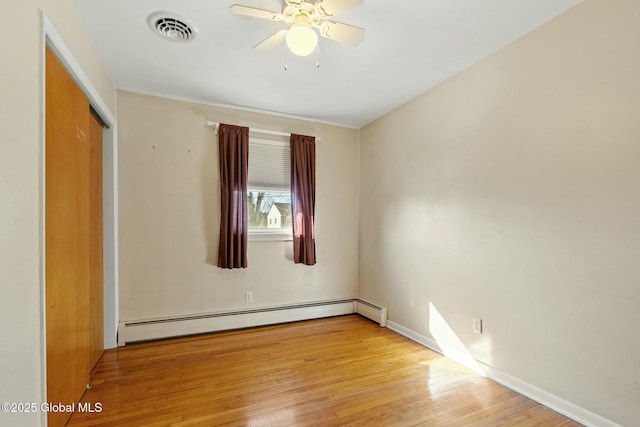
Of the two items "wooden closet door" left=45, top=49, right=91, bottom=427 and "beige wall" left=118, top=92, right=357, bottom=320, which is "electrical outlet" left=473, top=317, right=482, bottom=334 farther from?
"wooden closet door" left=45, top=49, right=91, bottom=427

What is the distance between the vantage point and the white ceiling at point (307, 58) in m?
1.87

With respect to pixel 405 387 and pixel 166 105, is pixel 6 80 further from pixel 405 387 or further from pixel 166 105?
pixel 405 387

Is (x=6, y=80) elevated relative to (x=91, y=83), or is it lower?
lower

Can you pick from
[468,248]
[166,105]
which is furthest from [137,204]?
[468,248]

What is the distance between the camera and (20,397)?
1173 mm

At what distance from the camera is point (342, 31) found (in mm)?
1795

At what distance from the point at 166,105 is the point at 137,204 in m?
1.12

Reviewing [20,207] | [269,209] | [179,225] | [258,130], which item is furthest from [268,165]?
[20,207]

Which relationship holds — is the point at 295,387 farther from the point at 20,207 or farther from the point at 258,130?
the point at 258,130

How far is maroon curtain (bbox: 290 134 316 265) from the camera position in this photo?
3637mm

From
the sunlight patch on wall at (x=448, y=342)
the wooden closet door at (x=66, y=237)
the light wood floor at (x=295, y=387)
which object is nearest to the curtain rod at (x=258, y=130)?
the wooden closet door at (x=66, y=237)

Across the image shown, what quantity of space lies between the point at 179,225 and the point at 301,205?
1.42 meters

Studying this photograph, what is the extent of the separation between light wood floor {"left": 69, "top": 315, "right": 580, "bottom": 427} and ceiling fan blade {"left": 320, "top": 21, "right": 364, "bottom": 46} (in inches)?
96.0

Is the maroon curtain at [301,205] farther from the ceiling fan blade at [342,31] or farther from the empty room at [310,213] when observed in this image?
the ceiling fan blade at [342,31]
